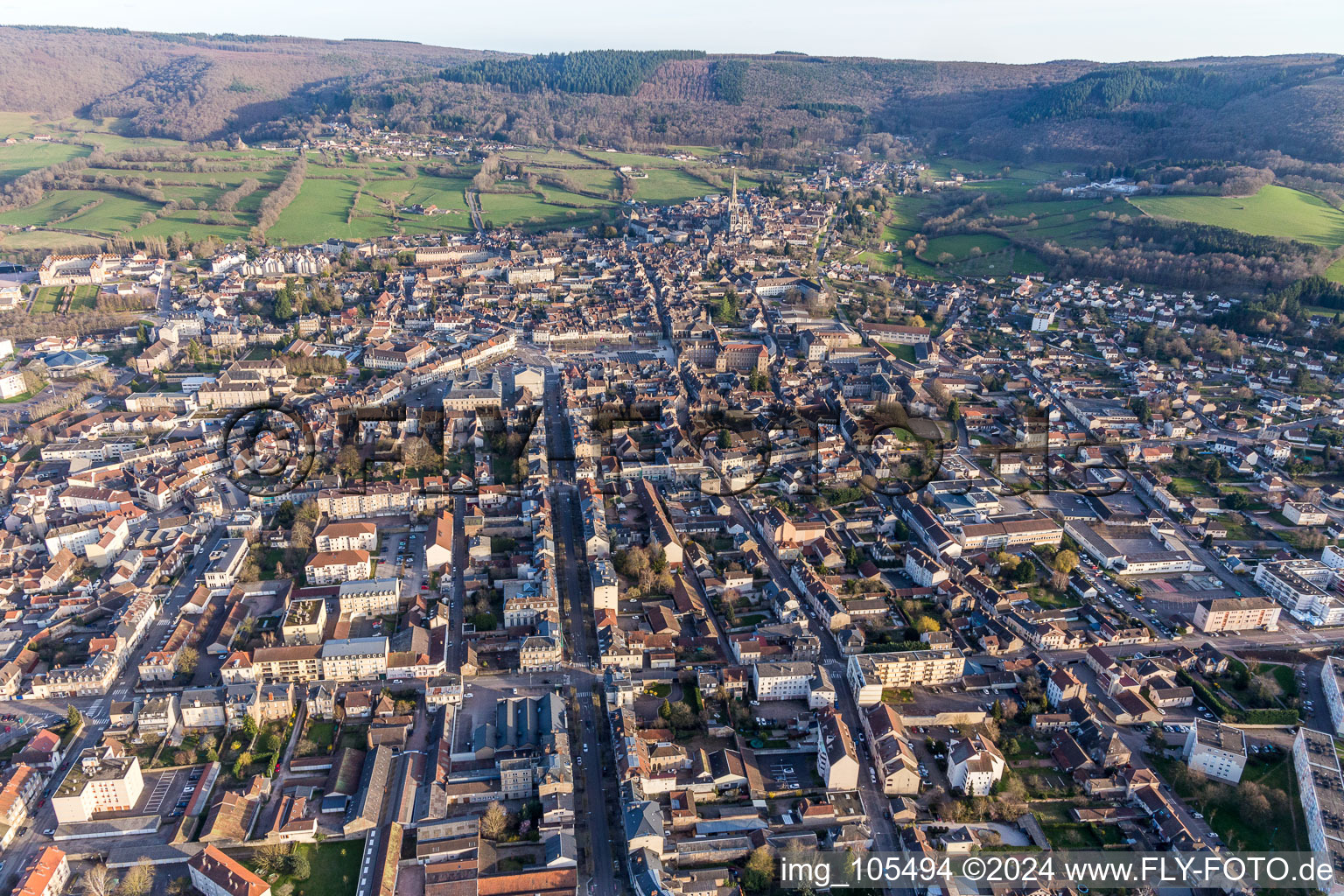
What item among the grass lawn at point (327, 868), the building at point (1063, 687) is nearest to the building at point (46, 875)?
the grass lawn at point (327, 868)

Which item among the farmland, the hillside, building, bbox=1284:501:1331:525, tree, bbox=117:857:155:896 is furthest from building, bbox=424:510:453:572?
the hillside

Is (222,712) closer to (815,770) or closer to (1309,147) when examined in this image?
(815,770)

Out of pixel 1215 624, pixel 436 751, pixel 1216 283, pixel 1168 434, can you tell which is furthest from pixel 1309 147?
pixel 436 751

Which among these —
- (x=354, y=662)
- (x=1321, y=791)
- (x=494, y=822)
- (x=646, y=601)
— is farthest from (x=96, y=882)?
(x=1321, y=791)

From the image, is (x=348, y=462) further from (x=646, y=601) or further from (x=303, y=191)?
(x=303, y=191)

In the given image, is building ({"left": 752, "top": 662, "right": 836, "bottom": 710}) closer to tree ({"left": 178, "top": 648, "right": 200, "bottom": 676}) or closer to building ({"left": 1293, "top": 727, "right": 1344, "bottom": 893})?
building ({"left": 1293, "top": 727, "right": 1344, "bottom": 893})
